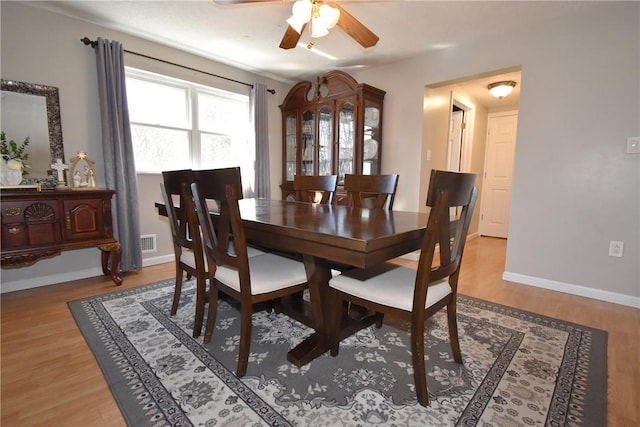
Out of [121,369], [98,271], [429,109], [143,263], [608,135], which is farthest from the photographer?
[429,109]

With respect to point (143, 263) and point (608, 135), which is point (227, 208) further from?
Answer: point (608, 135)

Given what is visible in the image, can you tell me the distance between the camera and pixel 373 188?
2.25m

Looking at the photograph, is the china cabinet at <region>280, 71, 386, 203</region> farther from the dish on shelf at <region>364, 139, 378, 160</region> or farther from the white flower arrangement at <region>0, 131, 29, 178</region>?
the white flower arrangement at <region>0, 131, 29, 178</region>

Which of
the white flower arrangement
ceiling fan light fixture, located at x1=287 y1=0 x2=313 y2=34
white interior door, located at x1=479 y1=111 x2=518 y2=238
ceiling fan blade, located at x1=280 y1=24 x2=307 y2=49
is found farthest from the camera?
white interior door, located at x1=479 y1=111 x2=518 y2=238

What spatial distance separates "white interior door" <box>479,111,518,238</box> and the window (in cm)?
394

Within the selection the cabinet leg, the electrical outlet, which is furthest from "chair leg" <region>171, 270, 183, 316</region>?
the electrical outlet

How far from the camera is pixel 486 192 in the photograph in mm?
5234

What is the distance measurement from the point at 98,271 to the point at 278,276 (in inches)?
93.2

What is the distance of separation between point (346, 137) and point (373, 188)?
1514 millimetres

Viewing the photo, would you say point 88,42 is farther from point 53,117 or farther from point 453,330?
point 453,330

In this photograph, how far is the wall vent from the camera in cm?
318

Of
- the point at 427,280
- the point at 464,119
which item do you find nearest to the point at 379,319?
the point at 427,280

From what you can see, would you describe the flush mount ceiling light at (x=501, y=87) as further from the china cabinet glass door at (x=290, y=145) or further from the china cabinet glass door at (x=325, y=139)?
the china cabinet glass door at (x=290, y=145)

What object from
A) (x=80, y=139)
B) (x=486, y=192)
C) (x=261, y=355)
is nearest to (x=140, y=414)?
(x=261, y=355)
